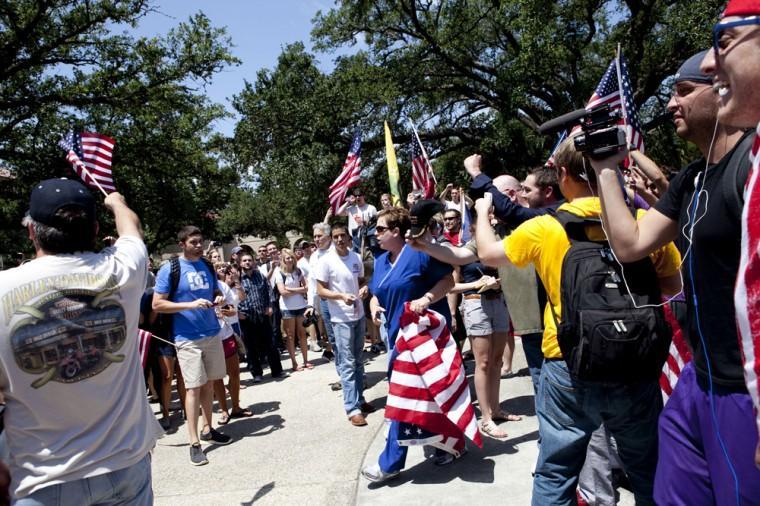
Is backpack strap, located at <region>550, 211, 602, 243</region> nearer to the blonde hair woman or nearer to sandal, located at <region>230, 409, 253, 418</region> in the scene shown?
sandal, located at <region>230, 409, 253, 418</region>

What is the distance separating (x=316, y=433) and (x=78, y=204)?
12.4ft

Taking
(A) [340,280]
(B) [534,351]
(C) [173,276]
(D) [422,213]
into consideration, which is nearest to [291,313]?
(A) [340,280]

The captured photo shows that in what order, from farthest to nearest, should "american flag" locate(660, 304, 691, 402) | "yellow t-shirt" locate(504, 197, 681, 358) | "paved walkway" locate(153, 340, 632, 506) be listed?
"paved walkway" locate(153, 340, 632, 506) < "american flag" locate(660, 304, 691, 402) < "yellow t-shirt" locate(504, 197, 681, 358)

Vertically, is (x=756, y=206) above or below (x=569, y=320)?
above

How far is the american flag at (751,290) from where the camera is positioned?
44.6 inches

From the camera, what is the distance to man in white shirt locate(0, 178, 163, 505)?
2.01 metres

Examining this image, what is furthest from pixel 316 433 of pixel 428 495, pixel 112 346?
pixel 112 346

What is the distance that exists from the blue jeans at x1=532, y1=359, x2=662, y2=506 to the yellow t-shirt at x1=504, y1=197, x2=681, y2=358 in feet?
0.58

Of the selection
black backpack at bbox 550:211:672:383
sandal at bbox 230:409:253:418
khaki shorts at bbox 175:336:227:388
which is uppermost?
black backpack at bbox 550:211:672:383

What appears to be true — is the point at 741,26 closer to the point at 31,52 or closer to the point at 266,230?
the point at 31,52

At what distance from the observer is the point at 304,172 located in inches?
703

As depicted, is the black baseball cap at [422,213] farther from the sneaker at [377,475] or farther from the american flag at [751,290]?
the american flag at [751,290]

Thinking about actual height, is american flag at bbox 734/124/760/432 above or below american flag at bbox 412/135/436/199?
below

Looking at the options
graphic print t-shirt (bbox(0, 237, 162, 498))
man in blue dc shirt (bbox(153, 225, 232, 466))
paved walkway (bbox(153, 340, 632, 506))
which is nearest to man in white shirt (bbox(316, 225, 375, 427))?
paved walkway (bbox(153, 340, 632, 506))
